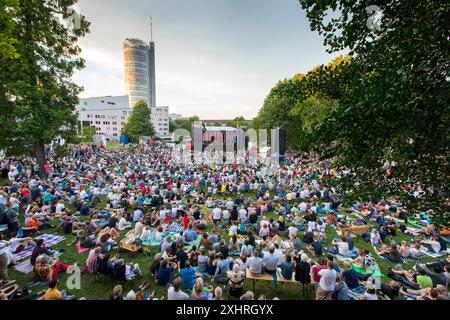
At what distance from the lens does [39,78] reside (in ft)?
45.2

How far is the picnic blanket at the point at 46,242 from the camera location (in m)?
7.29

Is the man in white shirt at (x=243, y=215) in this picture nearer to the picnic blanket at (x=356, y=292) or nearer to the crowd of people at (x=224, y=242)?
the crowd of people at (x=224, y=242)

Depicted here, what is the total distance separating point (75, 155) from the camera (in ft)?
101

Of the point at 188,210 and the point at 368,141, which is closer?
the point at 368,141

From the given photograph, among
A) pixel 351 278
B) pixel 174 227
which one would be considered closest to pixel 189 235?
pixel 174 227

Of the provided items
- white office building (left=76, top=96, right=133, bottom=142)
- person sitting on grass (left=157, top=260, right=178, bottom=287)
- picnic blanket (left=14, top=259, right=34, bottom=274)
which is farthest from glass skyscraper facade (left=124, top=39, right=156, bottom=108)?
person sitting on grass (left=157, top=260, right=178, bottom=287)

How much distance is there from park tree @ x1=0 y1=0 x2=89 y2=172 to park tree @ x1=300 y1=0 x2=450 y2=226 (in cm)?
1568

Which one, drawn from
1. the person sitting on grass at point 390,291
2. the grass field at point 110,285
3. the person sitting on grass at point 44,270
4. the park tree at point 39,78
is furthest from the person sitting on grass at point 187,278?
the park tree at point 39,78

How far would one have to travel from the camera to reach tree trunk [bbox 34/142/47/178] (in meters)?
15.2

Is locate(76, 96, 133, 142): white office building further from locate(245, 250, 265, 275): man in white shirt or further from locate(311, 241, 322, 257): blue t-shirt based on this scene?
locate(245, 250, 265, 275): man in white shirt
